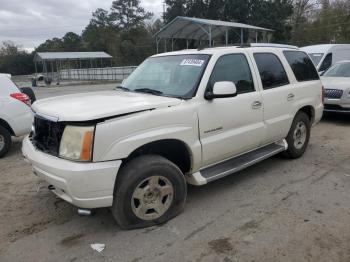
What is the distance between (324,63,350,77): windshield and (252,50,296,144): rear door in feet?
18.4

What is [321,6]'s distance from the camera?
1989 inches

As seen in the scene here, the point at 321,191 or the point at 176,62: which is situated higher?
Result: the point at 176,62

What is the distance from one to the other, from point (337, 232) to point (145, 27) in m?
72.3

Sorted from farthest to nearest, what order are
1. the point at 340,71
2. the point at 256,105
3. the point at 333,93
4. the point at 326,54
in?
the point at 326,54 < the point at 340,71 < the point at 333,93 < the point at 256,105

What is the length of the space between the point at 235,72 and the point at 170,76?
866 millimetres

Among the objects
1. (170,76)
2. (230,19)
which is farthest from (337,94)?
(230,19)

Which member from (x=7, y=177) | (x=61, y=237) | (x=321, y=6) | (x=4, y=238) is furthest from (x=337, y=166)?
(x=321, y=6)

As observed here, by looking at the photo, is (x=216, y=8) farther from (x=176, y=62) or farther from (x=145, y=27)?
(x=176, y=62)

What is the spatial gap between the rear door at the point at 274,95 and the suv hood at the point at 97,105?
167 centimetres

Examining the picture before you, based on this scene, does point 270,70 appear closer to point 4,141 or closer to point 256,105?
point 256,105

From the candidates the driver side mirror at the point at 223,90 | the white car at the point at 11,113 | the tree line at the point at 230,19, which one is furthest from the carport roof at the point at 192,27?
the driver side mirror at the point at 223,90

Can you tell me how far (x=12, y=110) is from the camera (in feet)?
23.2

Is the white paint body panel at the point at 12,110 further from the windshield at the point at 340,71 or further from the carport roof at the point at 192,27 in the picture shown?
the carport roof at the point at 192,27

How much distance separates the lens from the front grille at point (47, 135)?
3.58m
